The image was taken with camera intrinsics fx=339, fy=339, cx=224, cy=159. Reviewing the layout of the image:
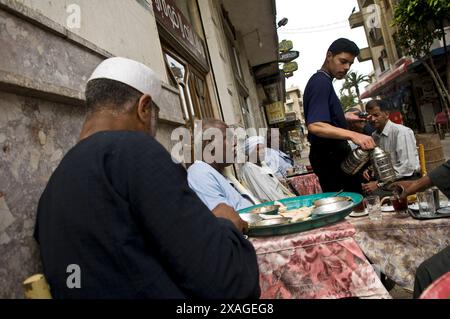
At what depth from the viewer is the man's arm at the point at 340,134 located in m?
2.28

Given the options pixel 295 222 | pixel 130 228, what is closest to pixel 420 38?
pixel 295 222

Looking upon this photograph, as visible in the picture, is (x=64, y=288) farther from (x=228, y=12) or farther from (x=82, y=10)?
(x=228, y=12)

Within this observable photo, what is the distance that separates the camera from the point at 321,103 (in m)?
2.82

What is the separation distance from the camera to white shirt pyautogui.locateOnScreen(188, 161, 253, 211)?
2.36 meters

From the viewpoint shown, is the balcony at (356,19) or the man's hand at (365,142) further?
the balcony at (356,19)

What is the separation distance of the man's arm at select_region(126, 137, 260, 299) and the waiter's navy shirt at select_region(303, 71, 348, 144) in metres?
1.95

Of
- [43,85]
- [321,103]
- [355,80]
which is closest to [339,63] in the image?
[321,103]

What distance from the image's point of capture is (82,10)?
6.69 feet

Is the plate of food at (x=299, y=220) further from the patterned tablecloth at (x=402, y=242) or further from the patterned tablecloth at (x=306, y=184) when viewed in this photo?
the patterned tablecloth at (x=306, y=184)

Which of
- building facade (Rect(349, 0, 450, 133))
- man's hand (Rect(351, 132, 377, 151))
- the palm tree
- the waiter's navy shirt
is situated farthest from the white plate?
the palm tree

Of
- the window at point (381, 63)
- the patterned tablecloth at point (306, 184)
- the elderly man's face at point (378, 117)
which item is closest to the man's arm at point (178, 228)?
the elderly man's face at point (378, 117)

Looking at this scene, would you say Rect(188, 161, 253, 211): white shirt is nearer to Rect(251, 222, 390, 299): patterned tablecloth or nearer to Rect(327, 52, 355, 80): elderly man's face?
Rect(251, 222, 390, 299): patterned tablecloth

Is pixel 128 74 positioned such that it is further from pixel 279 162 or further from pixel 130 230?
pixel 279 162
